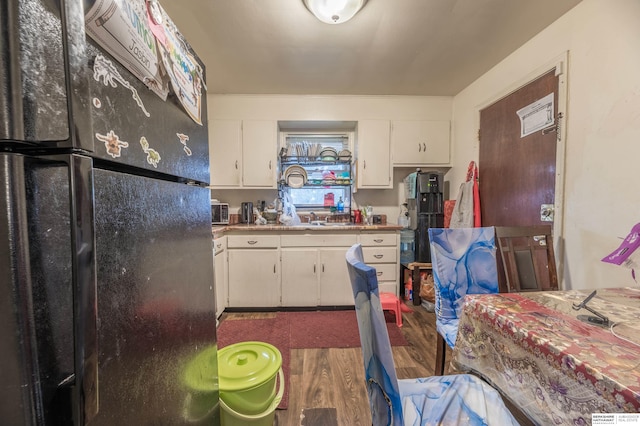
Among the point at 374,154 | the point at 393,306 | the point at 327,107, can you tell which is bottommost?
the point at 393,306

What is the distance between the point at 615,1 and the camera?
1.28 metres

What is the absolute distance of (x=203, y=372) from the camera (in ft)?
2.68

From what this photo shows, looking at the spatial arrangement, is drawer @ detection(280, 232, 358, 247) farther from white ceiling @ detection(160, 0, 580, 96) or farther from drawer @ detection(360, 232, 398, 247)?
white ceiling @ detection(160, 0, 580, 96)

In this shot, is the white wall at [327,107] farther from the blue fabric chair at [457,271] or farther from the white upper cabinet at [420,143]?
the blue fabric chair at [457,271]

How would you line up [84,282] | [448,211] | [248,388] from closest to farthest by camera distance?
1. [84,282]
2. [248,388]
3. [448,211]

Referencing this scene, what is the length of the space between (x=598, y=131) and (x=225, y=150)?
295 cm

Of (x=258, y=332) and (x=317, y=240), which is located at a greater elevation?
(x=317, y=240)

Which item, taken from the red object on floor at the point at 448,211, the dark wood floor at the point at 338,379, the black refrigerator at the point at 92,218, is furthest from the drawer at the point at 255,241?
the red object on floor at the point at 448,211

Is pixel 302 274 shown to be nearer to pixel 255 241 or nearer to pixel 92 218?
pixel 255 241

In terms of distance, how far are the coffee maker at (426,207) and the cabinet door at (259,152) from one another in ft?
5.30

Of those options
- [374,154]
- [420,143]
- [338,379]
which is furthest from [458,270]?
[420,143]

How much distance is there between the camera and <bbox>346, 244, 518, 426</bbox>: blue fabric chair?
0.59 metres

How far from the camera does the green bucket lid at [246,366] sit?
95 cm

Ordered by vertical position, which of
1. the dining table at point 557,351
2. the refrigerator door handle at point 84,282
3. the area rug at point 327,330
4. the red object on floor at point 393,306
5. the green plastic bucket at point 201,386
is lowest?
the area rug at point 327,330
